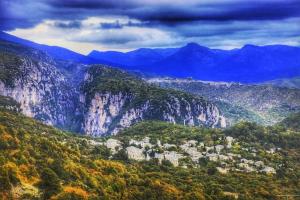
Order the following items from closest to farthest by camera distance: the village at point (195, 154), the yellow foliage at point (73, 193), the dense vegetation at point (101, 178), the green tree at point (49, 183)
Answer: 1. the yellow foliage at point (73, 193)
2. the green tree at point (49, 183)
3. the dense vegetation at point (101, 178)
4. the village at point (195, 154)

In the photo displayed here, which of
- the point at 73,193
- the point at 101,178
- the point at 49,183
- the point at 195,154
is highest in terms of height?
the point at 49,183

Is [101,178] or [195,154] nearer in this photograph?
[101,178]

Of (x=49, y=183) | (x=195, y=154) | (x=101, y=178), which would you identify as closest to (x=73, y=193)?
(x=49, y=183)

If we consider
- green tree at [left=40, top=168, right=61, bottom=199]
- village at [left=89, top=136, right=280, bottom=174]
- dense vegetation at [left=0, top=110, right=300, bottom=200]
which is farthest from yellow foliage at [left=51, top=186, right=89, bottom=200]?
village at [left=89, top=136, right=280, bottom=174]

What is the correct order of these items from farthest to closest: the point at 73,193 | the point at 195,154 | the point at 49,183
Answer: the point at 195,154, the point at 49,183, the point at 73,193

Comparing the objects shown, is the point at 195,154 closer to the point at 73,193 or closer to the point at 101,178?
the point at 101,178

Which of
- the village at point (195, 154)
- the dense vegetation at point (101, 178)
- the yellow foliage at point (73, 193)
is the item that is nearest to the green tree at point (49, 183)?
the dense vegetation at point (101, 178)

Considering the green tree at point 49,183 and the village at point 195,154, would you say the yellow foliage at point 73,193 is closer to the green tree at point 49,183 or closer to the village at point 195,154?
the green tree at point 49,183

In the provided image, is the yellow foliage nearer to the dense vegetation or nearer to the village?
the dense vegetation

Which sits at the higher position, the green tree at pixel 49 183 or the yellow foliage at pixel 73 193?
the green tree at pixel 49 183

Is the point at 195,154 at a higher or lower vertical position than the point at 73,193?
lower

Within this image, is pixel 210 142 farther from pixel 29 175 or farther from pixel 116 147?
pixel 29 175
